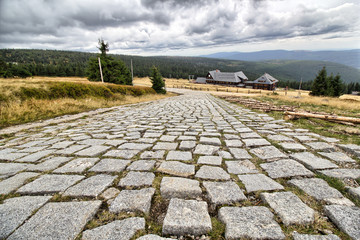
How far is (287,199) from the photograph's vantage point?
1.63m

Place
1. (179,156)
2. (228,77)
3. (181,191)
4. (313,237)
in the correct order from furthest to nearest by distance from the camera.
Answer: (228,77)
(179,156)
(181,191)
(313,237)

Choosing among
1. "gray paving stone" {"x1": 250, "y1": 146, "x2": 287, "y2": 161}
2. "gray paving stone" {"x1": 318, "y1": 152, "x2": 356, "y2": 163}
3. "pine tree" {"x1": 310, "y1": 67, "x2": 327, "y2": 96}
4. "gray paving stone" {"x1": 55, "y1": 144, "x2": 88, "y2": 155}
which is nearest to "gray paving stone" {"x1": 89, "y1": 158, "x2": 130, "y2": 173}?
"gray paving stone" {"x1": 55, "y1": 144, "x2": 88, "y2": 155}

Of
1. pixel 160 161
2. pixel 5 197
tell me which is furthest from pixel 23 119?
pixel 160 161

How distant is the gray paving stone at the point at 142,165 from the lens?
2.26m

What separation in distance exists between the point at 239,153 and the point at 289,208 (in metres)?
1.30

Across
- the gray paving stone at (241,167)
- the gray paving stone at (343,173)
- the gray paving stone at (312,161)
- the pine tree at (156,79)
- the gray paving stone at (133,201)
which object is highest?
the pine tree at (156,79)

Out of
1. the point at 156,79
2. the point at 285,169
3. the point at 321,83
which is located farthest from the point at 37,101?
the point at 321,83

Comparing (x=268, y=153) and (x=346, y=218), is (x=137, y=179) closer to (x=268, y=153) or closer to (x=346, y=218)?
(x=346, y=218)

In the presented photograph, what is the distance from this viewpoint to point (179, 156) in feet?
8.72

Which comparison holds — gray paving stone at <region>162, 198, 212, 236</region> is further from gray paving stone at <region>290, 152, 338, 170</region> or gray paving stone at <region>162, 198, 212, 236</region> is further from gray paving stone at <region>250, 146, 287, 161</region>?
gray paving stone at <region>290, 152, 338, 170</region>

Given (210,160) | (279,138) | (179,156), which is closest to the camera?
(210,160)

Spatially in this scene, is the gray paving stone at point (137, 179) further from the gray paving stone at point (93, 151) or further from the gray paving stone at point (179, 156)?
the gray paving stone at point (93, 151)

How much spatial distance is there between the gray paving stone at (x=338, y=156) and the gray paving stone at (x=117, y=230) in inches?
117

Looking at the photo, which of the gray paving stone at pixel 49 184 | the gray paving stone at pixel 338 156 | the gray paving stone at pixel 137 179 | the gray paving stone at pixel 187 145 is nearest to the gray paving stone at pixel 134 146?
the gray paving stone at pixel 187 145
